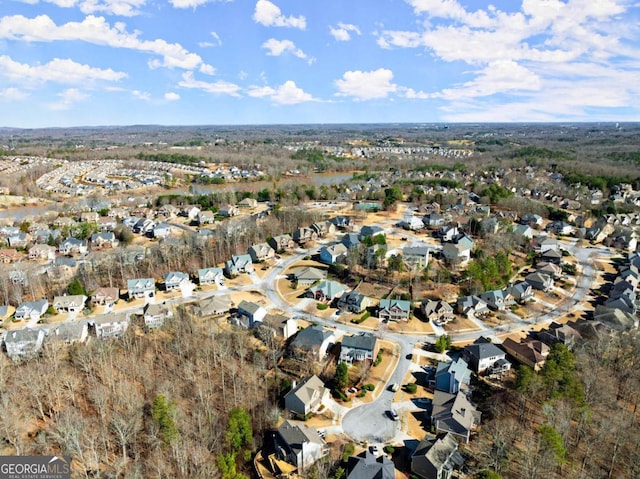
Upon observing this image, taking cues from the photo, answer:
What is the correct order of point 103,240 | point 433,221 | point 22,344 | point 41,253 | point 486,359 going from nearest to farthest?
point 486,359 → point 22,344 → point 41,253 → point 103,240 → point 433,221

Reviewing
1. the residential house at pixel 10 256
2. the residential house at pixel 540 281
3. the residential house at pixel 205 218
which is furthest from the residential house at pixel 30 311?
the residential house at pixel 540 281

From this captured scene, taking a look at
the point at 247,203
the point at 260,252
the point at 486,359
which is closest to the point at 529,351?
the point at 486,359

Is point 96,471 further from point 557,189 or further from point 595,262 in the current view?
point 557,189

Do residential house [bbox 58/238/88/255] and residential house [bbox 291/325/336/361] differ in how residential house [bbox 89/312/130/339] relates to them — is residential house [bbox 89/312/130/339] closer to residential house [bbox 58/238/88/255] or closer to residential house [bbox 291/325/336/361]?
residential house [bbox 291/325/336/361]

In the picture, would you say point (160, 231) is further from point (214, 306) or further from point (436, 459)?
point (436, 459)

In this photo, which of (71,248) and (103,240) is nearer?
(71,248)

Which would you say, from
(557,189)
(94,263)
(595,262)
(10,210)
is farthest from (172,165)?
(595,262)

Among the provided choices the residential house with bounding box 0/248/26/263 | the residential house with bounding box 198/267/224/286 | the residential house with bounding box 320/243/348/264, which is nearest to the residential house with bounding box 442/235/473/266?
the residential house with bounding box 320/243/348/264
